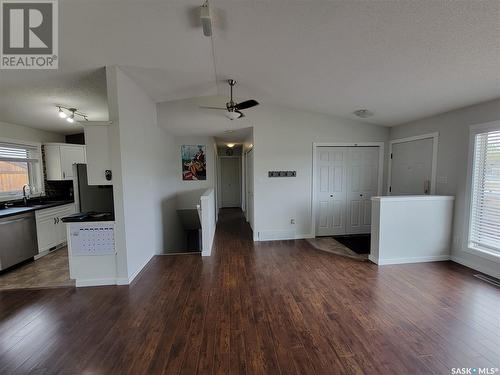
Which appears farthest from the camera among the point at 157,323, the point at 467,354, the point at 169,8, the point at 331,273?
the point at 331,273

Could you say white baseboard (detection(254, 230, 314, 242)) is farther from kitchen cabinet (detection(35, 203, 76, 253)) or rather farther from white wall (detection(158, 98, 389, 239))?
kitchen cabinet (detection(35, 203, 76, 253))

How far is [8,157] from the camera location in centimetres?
397

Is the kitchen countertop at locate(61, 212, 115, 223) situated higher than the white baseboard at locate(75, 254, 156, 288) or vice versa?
the kitchen countertop at locate(61, 212, 115, 223)

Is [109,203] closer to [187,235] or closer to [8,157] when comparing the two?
[8,157]

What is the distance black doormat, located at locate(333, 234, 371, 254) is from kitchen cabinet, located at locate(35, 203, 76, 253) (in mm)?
5687

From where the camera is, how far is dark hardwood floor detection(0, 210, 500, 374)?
1.67 meters

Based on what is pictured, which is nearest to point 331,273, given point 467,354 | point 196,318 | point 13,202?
point 467,354

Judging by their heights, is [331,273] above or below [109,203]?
below

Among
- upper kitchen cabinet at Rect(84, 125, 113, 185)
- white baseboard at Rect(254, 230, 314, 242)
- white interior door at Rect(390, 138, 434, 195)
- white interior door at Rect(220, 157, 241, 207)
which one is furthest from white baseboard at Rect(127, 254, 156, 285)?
white interior door at Rect(220, 157, 241, 207)

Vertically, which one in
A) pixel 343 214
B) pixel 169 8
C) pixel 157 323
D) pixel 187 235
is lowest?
pixel 187 235

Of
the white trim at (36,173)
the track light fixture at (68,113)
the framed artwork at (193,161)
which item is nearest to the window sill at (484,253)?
the framed artwork at (193,161)

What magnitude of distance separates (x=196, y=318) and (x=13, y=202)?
4406mm

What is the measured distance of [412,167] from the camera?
14.1 feet

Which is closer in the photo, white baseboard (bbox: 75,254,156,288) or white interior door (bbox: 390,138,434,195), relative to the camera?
white baseboard (bbox: 75,254,156,288)
